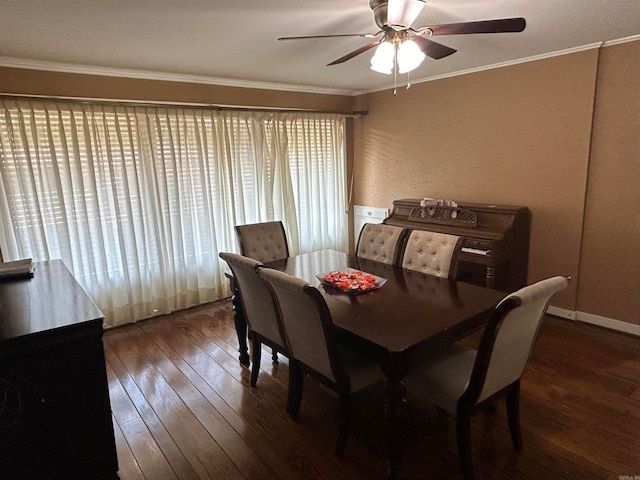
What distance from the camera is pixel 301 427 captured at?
2205 mm

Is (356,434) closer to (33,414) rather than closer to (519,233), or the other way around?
(33,414)

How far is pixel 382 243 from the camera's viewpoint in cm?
304

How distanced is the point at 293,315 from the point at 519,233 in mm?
2481

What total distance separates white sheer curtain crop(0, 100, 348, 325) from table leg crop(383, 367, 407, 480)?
2.82 meters

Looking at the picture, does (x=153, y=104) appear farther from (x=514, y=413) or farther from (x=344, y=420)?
(x=514, y=413)

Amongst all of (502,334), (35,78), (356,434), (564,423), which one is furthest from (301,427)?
(35,78)

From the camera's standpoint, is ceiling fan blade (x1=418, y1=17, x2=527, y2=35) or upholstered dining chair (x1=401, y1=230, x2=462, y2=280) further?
upholstered dining chair (x1=401, y1=230, x2=462, y2=280)

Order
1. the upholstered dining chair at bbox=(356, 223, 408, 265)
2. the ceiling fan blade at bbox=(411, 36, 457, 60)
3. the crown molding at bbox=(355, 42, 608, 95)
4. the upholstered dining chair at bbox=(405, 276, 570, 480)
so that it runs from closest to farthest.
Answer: the upholstered dining chair at bbox=(405, 276, 570, 480) < the ceiling fan blade at bbox=(411, 36, 457, 60) < the upholstered dining chair at bbox=(356, 223, 408, 265) < the crown molding at bbox=(355, 42, 608, 95)

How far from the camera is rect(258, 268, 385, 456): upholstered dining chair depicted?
1.79 m

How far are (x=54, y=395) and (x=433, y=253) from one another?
2.20 metres

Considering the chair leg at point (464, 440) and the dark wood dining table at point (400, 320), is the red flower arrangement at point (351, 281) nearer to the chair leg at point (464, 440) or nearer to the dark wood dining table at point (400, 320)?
the dark wood dining table at point (400, 320)

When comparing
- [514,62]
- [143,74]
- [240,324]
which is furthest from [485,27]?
[143,74]

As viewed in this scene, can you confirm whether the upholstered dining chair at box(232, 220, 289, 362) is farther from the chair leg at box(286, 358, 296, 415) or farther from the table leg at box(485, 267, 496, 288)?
the table leg at box(485, 267, 496, 288)

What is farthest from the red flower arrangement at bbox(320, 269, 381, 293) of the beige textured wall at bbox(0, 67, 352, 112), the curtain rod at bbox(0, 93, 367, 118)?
the beige textured wall at bbox(0, 67, 352, 112)
